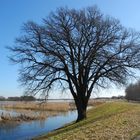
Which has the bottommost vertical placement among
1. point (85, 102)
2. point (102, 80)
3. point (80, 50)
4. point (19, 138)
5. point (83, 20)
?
point (19, 138)

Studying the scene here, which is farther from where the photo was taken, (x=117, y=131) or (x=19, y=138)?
(x=19, y=138)

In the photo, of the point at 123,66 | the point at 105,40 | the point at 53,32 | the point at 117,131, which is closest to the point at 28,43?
the point at 53,32

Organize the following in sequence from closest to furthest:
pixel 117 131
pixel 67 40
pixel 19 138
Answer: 1. pixel 117 131
2. pixel 19 138
3. pixel 67 40

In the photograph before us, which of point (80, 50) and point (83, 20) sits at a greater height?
point (83, 20)

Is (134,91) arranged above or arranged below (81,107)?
above

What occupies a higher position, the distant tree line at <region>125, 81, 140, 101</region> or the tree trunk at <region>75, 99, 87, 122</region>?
the distant tree line at <region>125, 81, 140, 101</region>

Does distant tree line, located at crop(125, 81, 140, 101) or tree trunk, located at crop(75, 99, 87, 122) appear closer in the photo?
tree trunk, located at crop(75, 99, 87, 122)

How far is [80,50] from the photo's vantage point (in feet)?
99.0

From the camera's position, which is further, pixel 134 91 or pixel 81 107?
pixel 134 91

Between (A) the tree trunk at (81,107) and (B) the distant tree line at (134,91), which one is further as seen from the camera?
(B) the distant tree line at (134,91)


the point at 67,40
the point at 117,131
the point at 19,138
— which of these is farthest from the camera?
the point at 67,40

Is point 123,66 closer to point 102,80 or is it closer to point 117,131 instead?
point 102,80

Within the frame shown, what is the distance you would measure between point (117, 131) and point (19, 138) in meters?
12.7

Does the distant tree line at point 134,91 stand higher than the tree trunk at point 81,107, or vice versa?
the distant tree line at point 134,91
